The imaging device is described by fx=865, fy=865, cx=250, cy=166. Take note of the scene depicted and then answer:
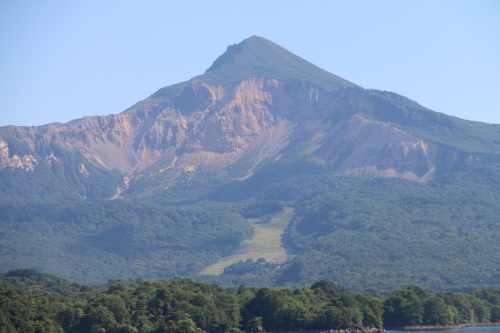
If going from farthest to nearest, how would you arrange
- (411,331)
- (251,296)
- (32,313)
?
(251,296), (411,331), (32,313)

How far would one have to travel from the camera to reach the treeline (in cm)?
14388

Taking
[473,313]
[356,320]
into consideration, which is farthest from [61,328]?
[473,313]

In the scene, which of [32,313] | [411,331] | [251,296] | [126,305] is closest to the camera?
[32,313]

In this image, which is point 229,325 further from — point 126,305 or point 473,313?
point 473,313

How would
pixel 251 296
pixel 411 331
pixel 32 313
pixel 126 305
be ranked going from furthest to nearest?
pixel 251 296 → pixel 411 331 → pixel 126 305 → pixel 32 313

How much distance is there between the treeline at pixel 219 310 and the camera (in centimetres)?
14388

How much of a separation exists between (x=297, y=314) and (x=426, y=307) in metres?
31.6

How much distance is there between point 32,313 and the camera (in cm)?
13762

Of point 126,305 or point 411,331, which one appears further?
point 411,331

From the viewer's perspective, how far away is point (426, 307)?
176250 millimetres

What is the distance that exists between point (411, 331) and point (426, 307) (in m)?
13.6

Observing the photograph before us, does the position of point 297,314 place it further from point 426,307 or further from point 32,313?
point 32,313

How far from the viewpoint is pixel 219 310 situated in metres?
158

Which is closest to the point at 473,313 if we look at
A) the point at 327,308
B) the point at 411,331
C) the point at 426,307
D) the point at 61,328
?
the point at 426,307
